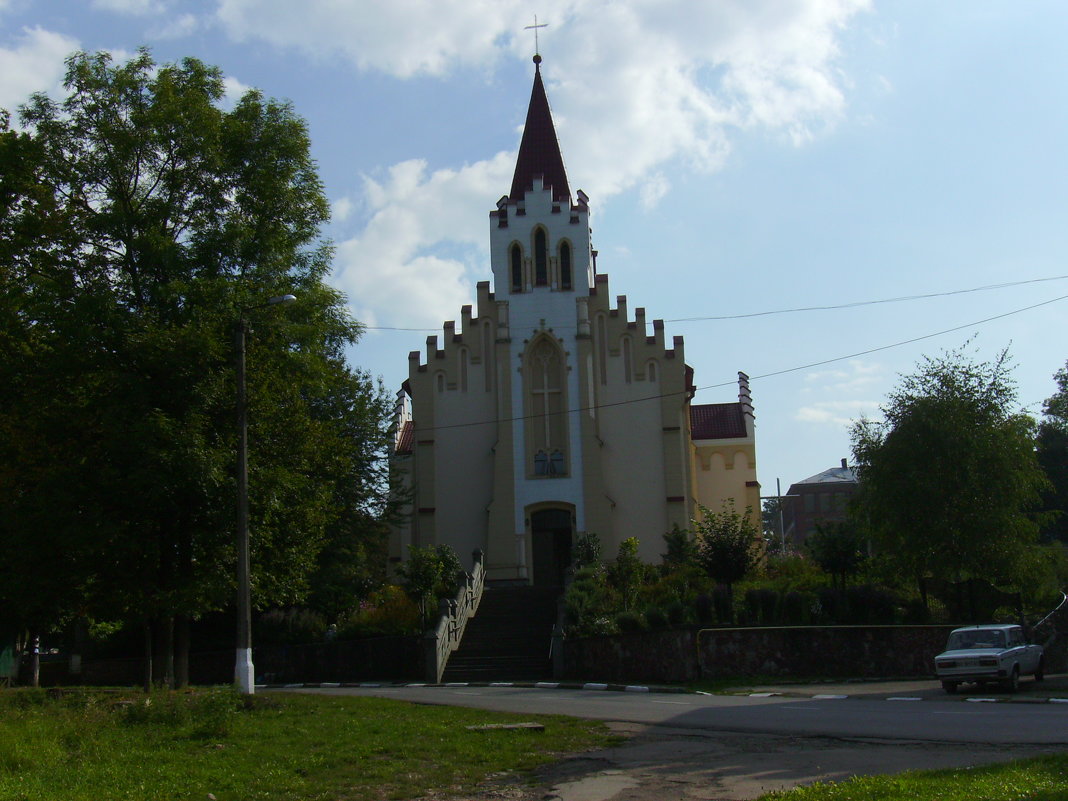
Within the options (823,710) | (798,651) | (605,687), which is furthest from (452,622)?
(823,710)

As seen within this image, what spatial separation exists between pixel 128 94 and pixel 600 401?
2261cm

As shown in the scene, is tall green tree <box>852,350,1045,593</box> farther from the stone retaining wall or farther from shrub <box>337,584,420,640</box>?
shrub <box>337,584,420,640</box>

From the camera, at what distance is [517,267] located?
144ft

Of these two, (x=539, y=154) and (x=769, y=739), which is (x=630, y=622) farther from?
(x=539, y=154)

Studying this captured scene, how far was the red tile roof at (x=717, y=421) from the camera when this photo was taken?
4722cm

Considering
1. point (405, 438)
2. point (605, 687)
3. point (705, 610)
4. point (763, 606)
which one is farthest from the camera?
point (405, 438)

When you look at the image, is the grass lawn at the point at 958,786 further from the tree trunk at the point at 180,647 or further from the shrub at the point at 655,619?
→ the shrub at the point at 655,619

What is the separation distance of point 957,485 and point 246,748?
21.7 meters

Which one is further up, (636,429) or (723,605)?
(636,429)

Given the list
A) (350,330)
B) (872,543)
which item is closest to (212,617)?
(350,330)

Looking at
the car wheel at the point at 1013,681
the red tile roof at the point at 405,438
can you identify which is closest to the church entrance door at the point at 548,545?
the red tile roof at the point at 405,438

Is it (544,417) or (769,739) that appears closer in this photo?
(769,739)

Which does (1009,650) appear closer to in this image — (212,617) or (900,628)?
(900,628)

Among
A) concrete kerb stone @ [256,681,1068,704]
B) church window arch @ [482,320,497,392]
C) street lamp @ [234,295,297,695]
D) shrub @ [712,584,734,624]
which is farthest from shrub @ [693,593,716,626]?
church window arch @ [482,320,497,392]
